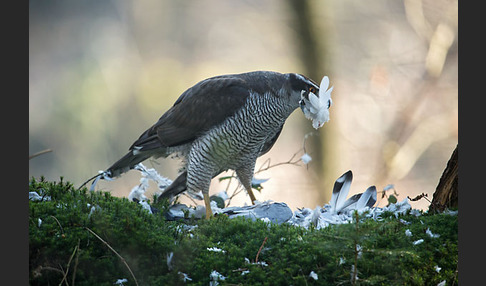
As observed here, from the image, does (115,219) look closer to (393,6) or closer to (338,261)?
(338,261)

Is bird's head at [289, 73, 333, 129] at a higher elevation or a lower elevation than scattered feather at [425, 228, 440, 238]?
higher

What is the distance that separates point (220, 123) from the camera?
10.4 ft

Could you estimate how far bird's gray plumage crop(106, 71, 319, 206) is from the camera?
3146 mm

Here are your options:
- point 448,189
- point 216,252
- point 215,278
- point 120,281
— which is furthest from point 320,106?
point 120,281

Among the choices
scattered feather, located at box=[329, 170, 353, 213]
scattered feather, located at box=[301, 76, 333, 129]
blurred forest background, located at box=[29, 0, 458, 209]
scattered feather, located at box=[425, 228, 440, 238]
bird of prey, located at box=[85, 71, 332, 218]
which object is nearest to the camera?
scattered feather, located at box=[425, 228, 440, 238]

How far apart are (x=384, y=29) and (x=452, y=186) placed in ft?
10.5

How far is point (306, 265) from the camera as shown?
1997 mm

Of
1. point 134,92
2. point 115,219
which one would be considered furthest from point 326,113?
point 134,92

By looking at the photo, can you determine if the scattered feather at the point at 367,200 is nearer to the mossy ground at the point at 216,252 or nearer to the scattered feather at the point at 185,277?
the mossy ground at the point at 216,252

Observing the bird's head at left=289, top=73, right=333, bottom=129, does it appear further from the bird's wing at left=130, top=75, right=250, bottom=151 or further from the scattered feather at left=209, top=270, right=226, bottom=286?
the scattered feather at left=209, top=270, right=226, bottom=286

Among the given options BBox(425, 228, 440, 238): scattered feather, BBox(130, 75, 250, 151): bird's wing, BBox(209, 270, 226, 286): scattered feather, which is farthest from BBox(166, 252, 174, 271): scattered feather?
BBox(130, 75, 250, 151): bird's wing

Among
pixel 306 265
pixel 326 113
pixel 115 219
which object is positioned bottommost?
pixel 306 265

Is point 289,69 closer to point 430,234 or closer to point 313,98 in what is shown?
point 313,98

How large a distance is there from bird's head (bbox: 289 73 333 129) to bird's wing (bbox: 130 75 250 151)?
0.32 metres
